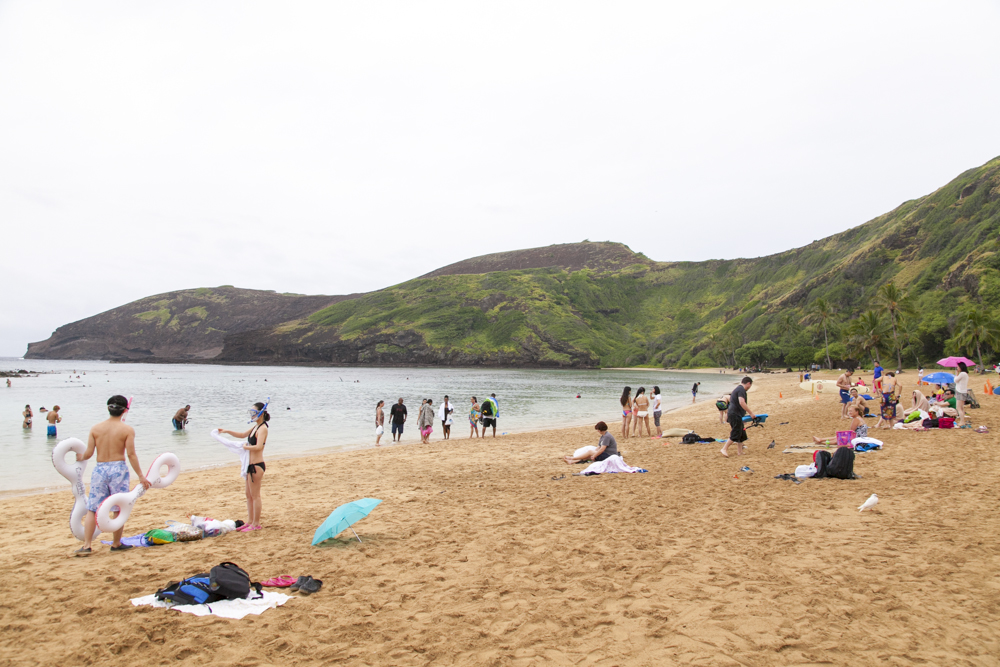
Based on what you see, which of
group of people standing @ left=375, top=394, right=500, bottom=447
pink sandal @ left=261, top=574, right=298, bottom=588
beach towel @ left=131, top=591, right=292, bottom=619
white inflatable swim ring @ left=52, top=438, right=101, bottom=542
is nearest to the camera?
beach towel @ left=131, top=591, right=292, bottom=619

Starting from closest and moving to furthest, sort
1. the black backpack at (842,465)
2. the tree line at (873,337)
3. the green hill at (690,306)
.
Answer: the black backpack at (842,465) → the tree line at (873,337) → the green hill at (690,306)

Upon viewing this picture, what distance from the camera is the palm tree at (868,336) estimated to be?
208 feet

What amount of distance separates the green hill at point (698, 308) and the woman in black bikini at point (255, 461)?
232 ft

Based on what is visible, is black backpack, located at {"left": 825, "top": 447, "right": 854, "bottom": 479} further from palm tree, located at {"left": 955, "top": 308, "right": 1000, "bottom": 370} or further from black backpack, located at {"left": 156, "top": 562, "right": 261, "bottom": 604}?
palm tree, located at {"left": 955, "top": 308, "right": 1000, "bottom": 370}

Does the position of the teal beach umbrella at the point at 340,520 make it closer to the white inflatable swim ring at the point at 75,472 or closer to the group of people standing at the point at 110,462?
the group of people standing at the point at 110,462

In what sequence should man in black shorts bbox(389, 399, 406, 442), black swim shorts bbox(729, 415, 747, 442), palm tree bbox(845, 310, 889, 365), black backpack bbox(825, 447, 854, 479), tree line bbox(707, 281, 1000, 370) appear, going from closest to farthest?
black backpack bbox(825, 447, 854, 479), black swim shorts bbox(729, 415, 747, 442), man in black shorts bbox(389, 399, 406, 442), tree line bbox(707, 281, 1000, 370), palm tree bbox(845, 310, 889, 365)

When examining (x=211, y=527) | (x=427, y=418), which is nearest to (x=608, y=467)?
(x=211, y=527)

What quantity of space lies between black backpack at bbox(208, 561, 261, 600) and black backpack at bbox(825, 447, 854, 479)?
30.2ft

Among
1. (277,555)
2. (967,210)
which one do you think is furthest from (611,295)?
(277,555)

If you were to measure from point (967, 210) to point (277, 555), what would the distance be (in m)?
121

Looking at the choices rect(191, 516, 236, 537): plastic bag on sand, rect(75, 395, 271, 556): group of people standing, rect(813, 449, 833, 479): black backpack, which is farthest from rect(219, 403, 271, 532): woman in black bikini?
rect(813, 449, 833, 479): black backpack

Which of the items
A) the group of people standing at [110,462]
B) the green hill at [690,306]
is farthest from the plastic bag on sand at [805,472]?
the green hill at [690,306]

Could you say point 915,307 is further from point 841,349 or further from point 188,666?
point 188,666

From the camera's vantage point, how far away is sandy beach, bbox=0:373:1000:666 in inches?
161
